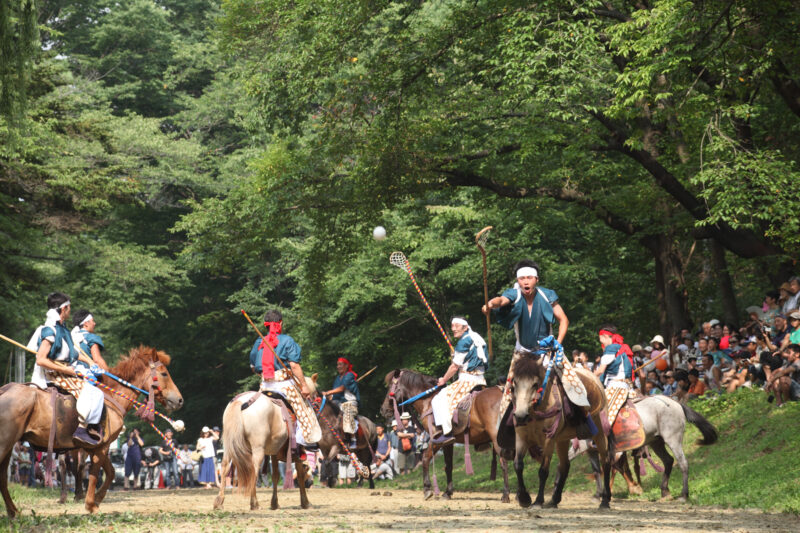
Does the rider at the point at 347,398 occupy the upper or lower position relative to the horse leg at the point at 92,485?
upper

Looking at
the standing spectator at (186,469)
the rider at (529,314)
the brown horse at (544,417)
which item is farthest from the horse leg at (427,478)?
the standing spectator at (186,469)

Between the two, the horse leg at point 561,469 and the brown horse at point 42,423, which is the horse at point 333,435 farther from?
the horse leg at point 561,469

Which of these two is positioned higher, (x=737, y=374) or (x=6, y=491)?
(x=737, y=374)

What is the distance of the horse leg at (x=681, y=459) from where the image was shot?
16062 mm

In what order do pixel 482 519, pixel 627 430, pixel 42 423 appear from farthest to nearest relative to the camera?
pixel 627 430 < pixel 42 423 < pixel 482 519

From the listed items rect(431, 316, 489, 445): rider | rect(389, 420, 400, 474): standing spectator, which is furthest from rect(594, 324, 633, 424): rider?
rect(389, 420, 400, 474): standing spectator

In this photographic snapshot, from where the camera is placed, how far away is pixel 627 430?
16.3m

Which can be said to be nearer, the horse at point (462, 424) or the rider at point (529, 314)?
the rider at point (529, 314)

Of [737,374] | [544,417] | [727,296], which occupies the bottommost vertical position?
[544,417]

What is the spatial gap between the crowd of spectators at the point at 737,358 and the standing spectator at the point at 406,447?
26.7 feet

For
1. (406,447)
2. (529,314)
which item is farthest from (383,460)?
(529,314)

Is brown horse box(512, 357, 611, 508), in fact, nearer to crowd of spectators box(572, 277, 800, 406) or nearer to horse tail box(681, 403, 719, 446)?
horse tail box(681, 403, 719, 446)

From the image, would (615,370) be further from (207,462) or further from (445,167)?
(207,462)

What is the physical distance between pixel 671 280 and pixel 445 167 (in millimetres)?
6714
